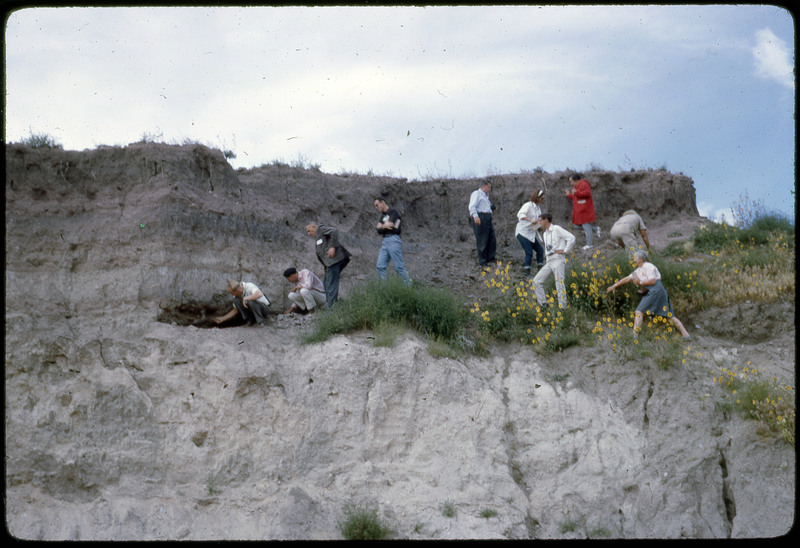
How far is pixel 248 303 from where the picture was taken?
1192cm

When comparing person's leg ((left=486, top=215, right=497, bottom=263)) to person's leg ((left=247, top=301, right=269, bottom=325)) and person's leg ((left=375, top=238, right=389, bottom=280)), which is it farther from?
person's leg ((left=247, top=301, right=269, bottom=325))

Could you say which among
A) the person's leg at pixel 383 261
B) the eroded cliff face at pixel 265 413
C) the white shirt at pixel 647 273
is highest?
the person's leg at pixel 383 261

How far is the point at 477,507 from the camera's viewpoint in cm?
952

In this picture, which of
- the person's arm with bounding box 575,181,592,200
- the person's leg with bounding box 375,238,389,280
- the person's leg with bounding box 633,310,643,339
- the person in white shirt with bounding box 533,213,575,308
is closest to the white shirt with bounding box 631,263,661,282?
the person's leg with bounding box 633,310,643,339

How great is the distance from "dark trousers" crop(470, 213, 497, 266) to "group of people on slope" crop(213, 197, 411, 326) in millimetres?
2554

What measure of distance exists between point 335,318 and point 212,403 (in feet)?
7.58

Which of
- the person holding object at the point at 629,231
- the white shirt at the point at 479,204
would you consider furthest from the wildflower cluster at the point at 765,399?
the white shirt at the point at 479,204

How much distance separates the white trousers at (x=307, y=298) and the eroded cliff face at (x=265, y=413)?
1.48 ft

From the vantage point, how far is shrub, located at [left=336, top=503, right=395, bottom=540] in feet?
29.4

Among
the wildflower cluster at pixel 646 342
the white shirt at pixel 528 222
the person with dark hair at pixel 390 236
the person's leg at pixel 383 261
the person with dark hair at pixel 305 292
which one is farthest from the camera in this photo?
the white shirt at pixel 528 222

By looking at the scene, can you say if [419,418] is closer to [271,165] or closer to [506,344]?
[506,344]

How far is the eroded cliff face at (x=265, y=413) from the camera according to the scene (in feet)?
30.9

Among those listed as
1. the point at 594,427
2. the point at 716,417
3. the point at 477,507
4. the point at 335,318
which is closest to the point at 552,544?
the point at 477,507

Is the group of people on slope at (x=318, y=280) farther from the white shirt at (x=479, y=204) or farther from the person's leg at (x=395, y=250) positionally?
the white shirt at (x=479, y=204)
